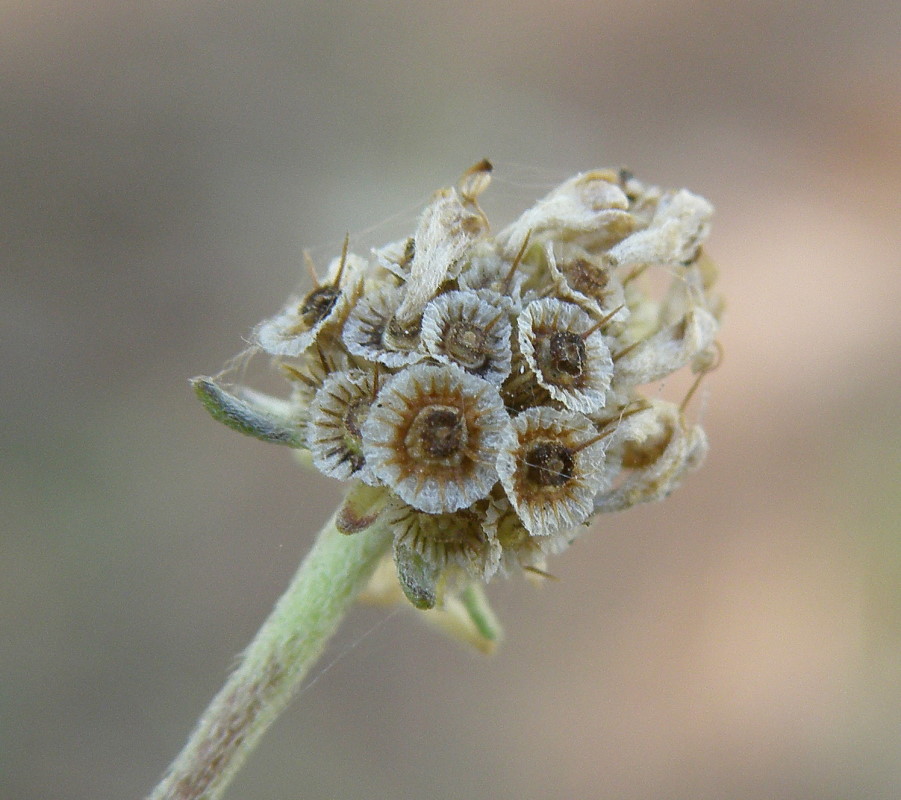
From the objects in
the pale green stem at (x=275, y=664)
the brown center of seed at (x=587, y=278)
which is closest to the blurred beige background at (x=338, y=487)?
the pale green stem at (x=275, y=664)

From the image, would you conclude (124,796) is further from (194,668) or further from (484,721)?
→ (484,721)

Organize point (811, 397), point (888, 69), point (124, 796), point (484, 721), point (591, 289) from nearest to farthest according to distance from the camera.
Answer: point (591, 289), point (124, 796), point (484, 721), point (811, 397), point (888, 69)

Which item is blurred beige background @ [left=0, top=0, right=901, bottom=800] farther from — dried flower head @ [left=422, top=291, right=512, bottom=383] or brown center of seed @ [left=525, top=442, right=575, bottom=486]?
brown center of seed @ [left=525, top=442, right=575, bottom=486]

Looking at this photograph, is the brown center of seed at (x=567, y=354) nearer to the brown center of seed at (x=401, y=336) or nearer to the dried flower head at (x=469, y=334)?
the dried flower head at (x=469, y=334)

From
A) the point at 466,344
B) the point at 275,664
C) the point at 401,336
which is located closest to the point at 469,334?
the point at 466,344

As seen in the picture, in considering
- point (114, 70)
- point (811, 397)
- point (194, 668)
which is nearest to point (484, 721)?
point (194, 668)

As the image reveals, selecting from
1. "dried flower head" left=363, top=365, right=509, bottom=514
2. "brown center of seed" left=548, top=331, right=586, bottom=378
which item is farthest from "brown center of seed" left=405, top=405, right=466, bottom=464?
"brown center of seed" left=548, top=331, right=586, bottom=378
